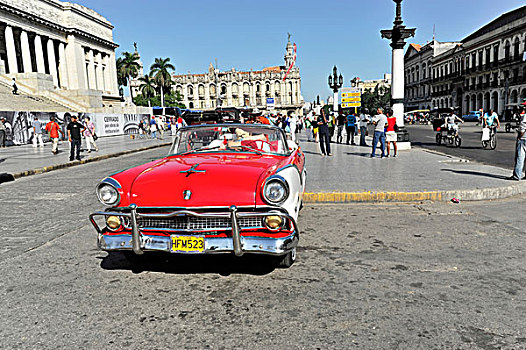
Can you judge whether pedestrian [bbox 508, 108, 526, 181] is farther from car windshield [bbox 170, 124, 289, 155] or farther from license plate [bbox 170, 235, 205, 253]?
license plate [bbox 170, 235, 205, 253]

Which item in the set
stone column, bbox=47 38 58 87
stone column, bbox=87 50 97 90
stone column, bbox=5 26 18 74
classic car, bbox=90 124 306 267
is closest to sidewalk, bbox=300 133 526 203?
classic car, bbox=90 124 306 267

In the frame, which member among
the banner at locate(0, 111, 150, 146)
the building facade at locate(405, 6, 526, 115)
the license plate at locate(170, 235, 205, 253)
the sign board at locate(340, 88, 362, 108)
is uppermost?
the building facade at locate(405, 6, 526, 115)

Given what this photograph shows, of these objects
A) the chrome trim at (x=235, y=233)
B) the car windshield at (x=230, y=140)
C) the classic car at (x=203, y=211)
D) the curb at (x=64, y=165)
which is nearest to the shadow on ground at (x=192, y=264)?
the classic car at (x=203, y=211)

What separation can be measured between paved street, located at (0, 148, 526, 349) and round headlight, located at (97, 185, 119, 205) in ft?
2.49

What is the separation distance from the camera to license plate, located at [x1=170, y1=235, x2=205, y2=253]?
3.56 m

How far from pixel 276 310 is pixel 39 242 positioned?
3.59m

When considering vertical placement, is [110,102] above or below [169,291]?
above

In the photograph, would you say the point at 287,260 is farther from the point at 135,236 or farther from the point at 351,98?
the point at 351,98

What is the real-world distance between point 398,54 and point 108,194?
1573cm

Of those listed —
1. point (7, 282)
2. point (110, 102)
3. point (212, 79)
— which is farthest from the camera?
point (212, 79)

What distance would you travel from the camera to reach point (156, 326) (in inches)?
118

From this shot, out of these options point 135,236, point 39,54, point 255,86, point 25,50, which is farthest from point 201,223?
point 255,86

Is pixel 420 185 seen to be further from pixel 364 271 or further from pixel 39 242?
pixel 39 242

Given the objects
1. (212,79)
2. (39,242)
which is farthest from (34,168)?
(212,79)
